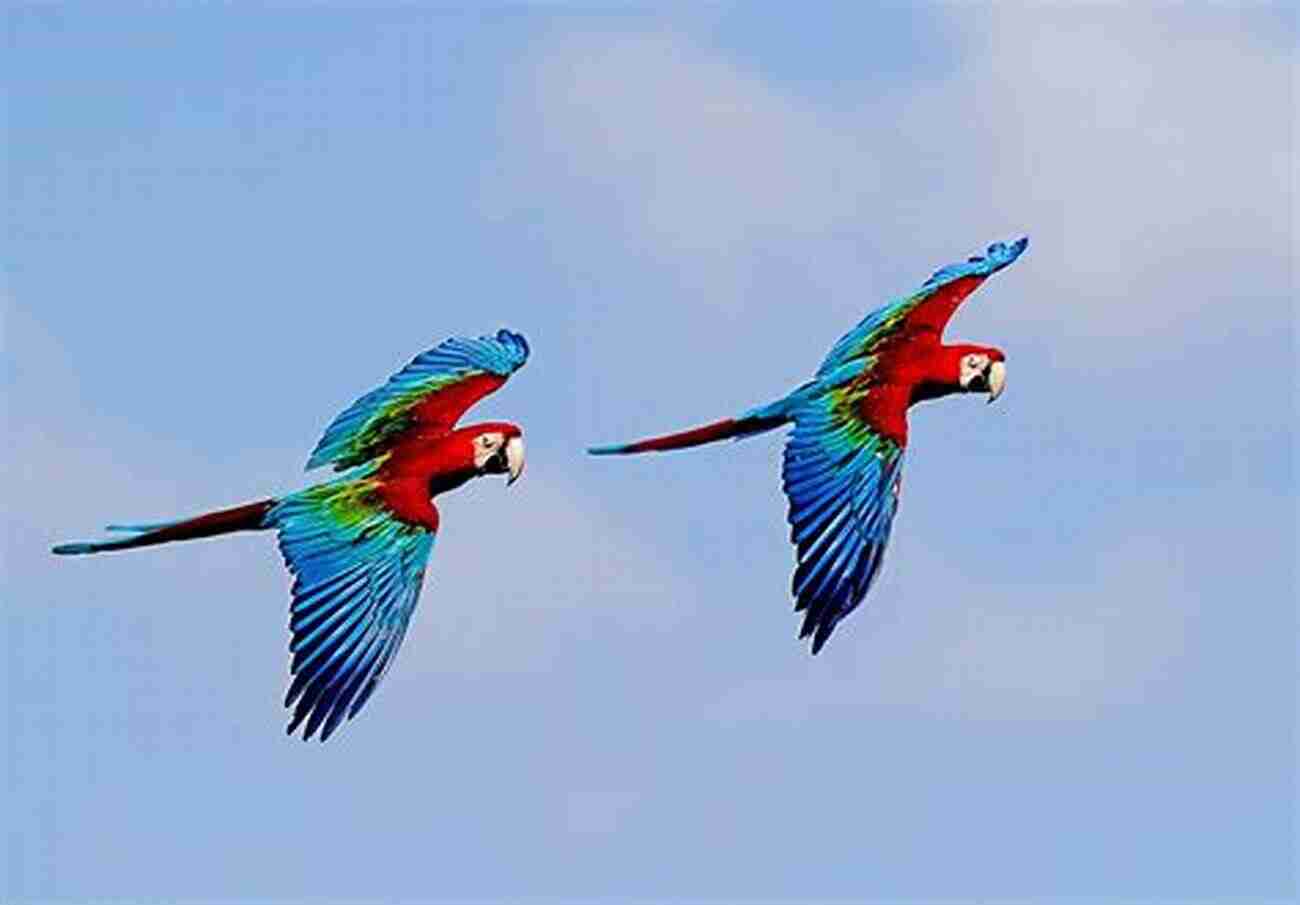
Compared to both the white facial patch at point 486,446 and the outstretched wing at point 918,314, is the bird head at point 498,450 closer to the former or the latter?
the white facial patch at point 486,446


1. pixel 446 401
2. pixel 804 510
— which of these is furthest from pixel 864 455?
pixel 446 401

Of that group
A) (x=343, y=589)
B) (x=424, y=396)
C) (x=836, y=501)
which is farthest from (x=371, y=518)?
(x=836, y=501)

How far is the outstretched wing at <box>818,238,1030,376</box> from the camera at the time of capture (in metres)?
28.5

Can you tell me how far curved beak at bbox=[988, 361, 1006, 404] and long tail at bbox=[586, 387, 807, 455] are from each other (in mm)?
1318

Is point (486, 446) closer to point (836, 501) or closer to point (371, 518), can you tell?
point (371, 518)

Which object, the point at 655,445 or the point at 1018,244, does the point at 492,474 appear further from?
the point at 1018,244

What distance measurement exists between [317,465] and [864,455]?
323cm

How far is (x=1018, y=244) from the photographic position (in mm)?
30016

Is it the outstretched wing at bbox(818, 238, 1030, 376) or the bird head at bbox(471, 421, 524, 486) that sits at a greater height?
the outstretched wing at bbox(818, 238, 1030, 376)

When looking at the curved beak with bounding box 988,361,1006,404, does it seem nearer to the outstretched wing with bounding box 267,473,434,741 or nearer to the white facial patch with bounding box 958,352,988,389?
the white facial patch with bounding box 958,352,988,389

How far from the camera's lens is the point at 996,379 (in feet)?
94.7

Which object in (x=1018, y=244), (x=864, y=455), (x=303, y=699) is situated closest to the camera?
(x=303, y=699)

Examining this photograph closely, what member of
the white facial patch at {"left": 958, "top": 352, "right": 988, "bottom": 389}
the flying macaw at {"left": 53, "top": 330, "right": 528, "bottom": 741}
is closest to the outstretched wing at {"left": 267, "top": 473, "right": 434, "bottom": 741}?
the flying macaw at {"left": 53, "top": 330, "right": 528, "bottom": 741}

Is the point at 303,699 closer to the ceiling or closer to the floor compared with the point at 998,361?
closer to the floor
